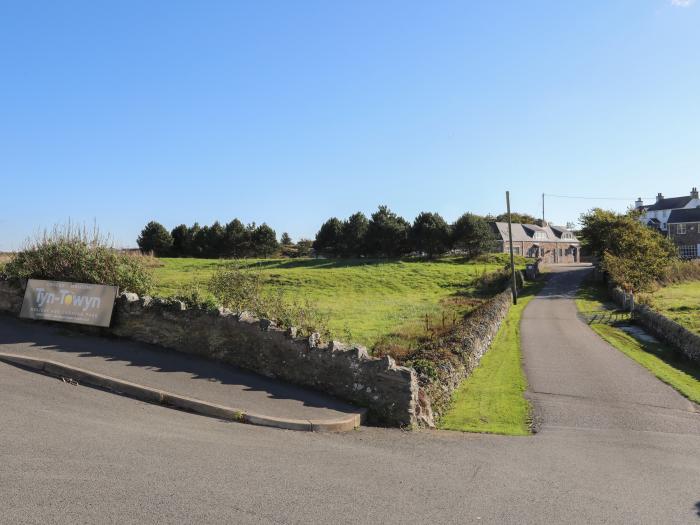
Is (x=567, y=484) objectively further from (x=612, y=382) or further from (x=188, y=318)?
(x=612, y=382)

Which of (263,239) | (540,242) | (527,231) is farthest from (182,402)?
(540,242)

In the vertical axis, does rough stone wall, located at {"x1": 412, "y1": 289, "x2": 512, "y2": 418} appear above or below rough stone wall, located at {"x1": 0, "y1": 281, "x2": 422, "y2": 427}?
below

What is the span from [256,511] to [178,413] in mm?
3526

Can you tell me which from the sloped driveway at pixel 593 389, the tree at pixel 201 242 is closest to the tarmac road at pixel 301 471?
the sloped driveway at pixel 593 389

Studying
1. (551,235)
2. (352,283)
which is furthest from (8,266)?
(551,235)

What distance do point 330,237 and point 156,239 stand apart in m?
27.1

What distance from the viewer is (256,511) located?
5102mm

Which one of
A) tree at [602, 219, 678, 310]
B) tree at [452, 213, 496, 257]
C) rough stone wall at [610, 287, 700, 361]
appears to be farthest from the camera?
tree at [452, 213, 496, 257]

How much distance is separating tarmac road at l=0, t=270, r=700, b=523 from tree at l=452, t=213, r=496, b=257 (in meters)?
58.4

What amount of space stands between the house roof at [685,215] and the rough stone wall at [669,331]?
57.5 m

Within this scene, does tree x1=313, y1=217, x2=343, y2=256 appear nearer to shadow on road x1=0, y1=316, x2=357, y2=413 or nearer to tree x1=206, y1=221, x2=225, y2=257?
tree x1=206, y1=221, x2=225, y2=257

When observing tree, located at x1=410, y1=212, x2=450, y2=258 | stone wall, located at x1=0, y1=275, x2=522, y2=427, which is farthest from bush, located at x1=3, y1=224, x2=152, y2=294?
tree, located at x1=410, y1=212, x2=450, y2=258

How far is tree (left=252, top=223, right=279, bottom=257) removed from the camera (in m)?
76.2

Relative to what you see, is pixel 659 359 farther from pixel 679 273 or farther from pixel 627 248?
pixel 679 273
